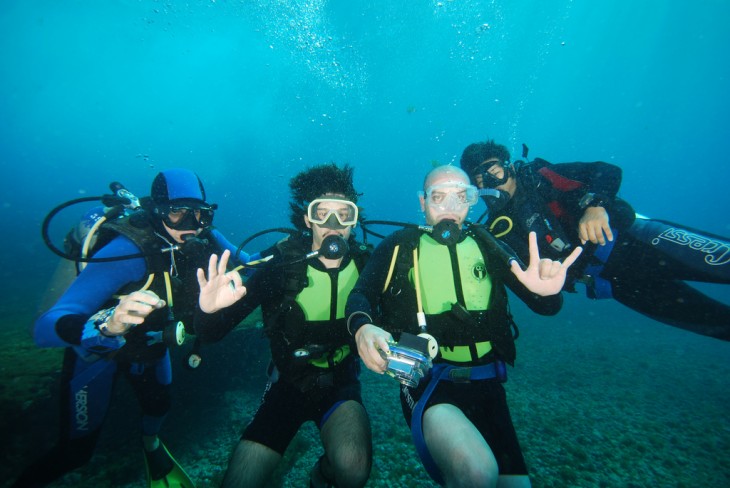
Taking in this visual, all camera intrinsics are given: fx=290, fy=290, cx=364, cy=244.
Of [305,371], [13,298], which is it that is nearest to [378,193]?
[13,298]

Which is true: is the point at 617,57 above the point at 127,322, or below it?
above

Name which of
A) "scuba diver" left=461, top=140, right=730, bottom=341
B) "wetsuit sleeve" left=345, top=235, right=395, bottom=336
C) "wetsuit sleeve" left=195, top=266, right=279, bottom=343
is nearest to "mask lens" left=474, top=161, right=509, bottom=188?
"scuba diver" left=461, top=140, right=730, bottom=341

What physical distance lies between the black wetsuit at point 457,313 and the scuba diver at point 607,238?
1221mm

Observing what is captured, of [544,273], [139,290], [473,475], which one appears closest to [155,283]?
[139,290]

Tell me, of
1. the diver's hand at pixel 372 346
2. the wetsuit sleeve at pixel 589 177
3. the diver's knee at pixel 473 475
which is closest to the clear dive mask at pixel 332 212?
the diver's hand at pixel 372 346

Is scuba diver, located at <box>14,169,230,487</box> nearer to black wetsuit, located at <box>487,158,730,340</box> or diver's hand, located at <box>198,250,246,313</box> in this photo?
diver's hand, located at <box>198,250,246,313</box>

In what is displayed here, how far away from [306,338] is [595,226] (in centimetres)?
396

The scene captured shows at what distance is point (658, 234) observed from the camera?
4.12 m

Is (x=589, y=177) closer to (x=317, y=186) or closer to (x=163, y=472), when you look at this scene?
(x=317, y=186)

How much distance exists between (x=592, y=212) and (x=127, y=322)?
5.39 meters

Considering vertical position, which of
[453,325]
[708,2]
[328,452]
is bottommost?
[328,452]

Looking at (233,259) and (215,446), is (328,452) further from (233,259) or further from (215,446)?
(215,446)

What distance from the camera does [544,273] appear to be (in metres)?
2.76

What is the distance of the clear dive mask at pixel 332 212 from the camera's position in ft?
12.3
